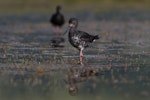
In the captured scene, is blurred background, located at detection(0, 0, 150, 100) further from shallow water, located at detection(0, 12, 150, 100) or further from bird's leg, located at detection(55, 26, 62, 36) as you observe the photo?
bird's leg, located at detection(55, 26, 62, 36)

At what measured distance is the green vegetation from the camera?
3784 centimetres

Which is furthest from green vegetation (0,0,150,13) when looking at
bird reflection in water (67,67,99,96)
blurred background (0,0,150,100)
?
bird reflection in water (67,67,99,96)

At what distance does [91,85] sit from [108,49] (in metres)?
6.05

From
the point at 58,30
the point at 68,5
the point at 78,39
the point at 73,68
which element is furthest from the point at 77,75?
the point at 68,5

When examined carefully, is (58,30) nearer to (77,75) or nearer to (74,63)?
(74,63)

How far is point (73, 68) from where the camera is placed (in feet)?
44.7

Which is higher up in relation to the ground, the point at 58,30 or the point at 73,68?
the point at 58,30

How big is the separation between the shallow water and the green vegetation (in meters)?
14.5

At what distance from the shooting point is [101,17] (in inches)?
1302

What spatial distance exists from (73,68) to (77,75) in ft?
3.19

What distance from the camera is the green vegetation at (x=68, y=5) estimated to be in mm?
37844

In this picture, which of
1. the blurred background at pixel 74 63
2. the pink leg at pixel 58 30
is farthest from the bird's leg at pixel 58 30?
the blurred background at pixel 74 63

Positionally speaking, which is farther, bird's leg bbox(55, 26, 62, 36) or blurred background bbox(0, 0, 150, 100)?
bird's leg bbox(55, 26, 62, 36)

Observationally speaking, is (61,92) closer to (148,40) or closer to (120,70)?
(120,70)
